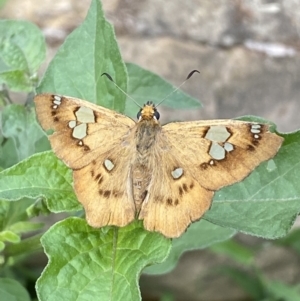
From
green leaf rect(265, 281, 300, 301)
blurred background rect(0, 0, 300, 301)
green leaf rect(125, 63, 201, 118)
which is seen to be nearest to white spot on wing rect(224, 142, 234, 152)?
green leaf rect(125, 63, 201, 118)

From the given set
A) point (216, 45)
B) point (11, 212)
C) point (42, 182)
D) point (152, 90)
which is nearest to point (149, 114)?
point (42, 182)

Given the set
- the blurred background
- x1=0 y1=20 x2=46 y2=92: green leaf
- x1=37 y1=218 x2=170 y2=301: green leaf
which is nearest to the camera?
x1=37 y1=218 x2=170 y2=301: green leaf

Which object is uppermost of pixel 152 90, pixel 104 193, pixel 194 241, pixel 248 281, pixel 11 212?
pixel 104 193

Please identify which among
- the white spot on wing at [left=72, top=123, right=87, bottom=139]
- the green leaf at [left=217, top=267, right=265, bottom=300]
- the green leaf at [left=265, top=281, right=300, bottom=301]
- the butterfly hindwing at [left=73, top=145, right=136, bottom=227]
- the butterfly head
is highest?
the white spot on wing at [left=72, top=123, right=87, bottom=139]

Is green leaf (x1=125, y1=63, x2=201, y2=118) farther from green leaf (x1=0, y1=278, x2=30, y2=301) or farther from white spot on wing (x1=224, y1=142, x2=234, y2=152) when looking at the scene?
green leaf (x1=0, y1=278, x2=30, y2=301)

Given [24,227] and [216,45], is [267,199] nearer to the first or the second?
[24,227]

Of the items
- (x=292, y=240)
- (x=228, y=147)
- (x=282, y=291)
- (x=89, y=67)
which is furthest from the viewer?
(x=292, y=240)
